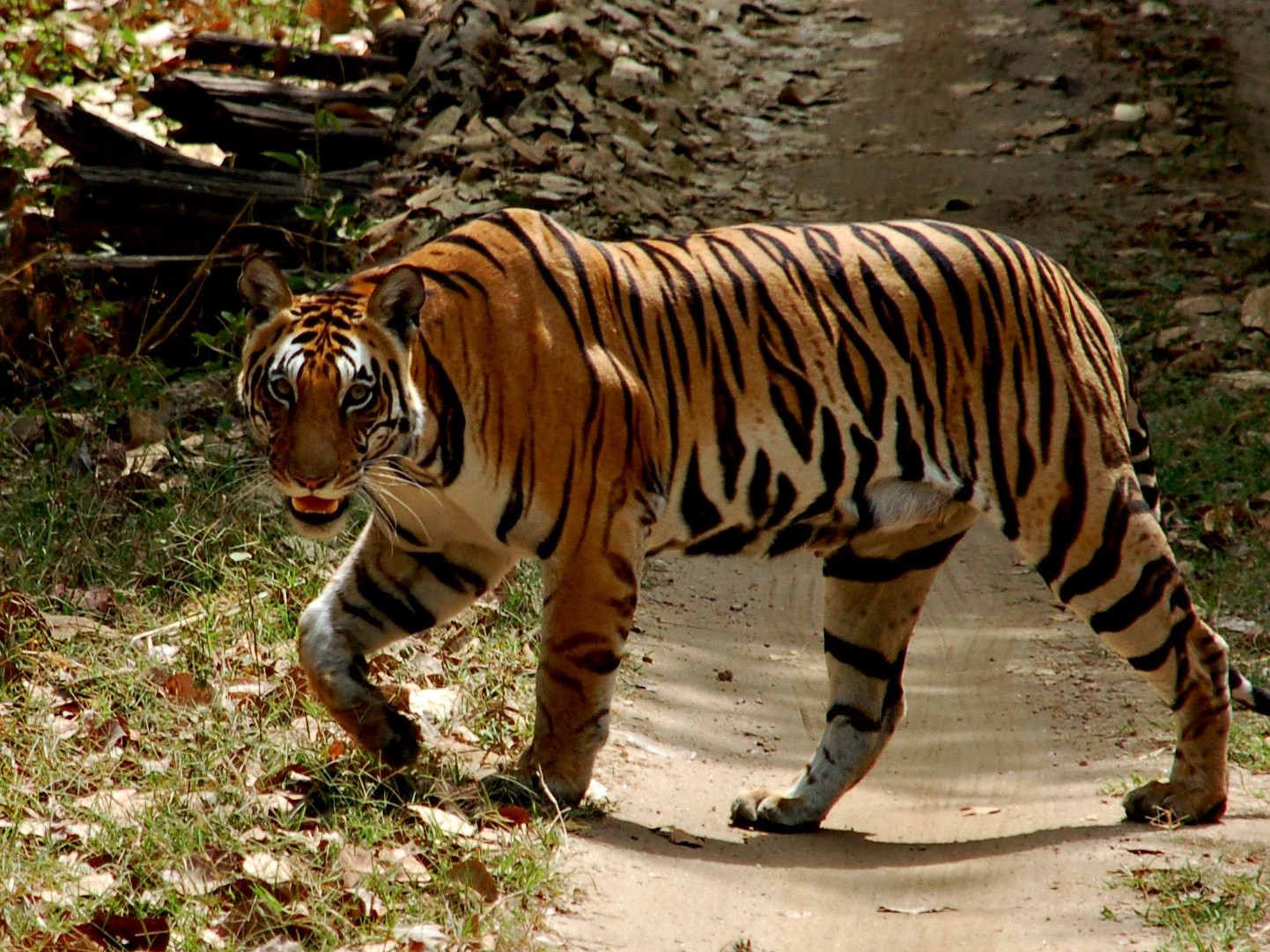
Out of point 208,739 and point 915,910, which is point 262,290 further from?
point 915,910

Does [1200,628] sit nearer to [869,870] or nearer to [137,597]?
[869,870]

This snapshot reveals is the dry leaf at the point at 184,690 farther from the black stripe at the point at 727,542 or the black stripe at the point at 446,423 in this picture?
the black stripe at the point at 727,542

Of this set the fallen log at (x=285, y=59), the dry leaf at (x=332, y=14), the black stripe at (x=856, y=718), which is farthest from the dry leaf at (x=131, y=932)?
A: the dry leaf at (x=332, y=14)

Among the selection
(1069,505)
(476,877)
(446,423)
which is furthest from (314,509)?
(1069,505)

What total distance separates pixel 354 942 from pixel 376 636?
1316mm

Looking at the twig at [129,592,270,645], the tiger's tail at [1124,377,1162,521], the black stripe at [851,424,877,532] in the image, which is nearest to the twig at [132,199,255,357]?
the twig at [129,592,270,645]

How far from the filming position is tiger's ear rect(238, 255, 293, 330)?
175 inches

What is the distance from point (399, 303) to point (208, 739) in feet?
4.47

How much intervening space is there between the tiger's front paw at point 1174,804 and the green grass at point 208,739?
180cm

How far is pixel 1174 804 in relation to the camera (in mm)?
4707

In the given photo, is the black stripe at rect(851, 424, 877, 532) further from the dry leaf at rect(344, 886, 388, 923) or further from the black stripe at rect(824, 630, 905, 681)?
the dry leaf at rect(344, 886, 388, 923)

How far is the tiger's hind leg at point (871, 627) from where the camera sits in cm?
509

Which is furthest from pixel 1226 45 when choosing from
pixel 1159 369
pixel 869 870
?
pixel 869 870

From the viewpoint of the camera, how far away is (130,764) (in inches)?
174
